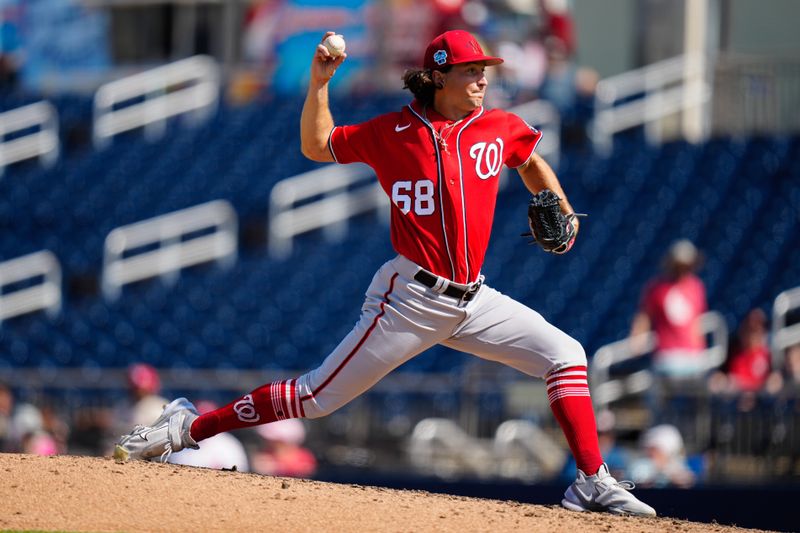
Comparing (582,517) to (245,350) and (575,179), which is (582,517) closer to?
(245,350)

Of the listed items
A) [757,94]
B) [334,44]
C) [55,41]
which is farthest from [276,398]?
[55,41]

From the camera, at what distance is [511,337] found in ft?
17.9

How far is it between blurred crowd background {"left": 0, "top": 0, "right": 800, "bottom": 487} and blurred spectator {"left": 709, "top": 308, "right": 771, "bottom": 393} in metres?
0.02

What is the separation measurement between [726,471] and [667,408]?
565mm

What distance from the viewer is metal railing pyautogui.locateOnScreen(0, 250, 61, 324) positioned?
1421cm

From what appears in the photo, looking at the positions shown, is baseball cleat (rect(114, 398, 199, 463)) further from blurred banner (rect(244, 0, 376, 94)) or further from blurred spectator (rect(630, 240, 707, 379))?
blurred banner (rect(244, 0, 376, 94))

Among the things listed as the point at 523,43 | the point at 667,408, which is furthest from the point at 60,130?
the point at 667,408

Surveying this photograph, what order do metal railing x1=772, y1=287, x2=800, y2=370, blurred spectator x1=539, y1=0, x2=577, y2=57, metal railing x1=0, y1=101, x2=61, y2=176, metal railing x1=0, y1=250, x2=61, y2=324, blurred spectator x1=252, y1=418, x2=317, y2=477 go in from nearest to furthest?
blurred spectator x1=252, y1=418, x2=317, y2=477 → metal railing x1=772, y1=287, x2=800, y2=370 → metal railing x1=0, y1=250, x2=61, y2=324 → blurred spectator x1=539, y1=0, x2=577, y2=57 → metal railing x1=0, y1=101, x2=61, y2=176

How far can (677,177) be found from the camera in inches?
528

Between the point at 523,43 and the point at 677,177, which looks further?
the point at 523,43

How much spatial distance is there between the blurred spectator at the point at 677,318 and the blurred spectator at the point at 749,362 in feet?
0.73

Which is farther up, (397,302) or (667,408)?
(667,408)

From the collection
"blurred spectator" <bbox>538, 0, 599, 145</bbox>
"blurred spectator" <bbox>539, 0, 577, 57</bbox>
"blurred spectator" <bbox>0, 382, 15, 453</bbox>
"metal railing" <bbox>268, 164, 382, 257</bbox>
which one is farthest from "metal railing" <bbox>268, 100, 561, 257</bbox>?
"blurred spectator" <bbox>0, 382, 15, 453</bbox>

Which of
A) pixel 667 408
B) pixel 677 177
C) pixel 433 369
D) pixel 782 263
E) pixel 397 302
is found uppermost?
pixel 677 177
